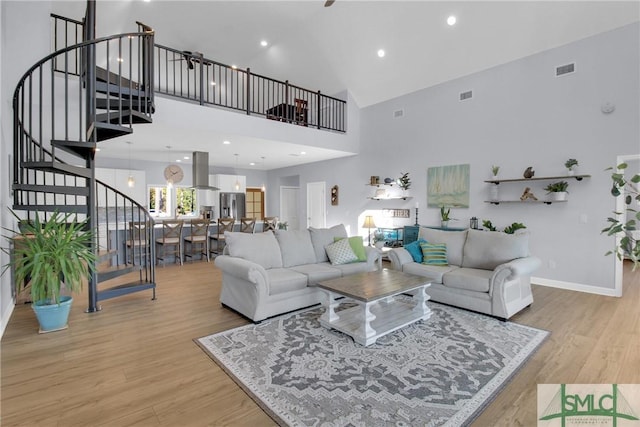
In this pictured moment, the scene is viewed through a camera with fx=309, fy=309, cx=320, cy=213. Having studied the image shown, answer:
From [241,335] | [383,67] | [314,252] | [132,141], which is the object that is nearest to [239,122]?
[132,141]

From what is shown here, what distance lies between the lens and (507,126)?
529 centimetres

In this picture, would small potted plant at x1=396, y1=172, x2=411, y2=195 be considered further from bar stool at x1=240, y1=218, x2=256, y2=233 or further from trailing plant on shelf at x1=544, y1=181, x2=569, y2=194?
bar stool at x1=240, y1=218, x2=256, y2=233

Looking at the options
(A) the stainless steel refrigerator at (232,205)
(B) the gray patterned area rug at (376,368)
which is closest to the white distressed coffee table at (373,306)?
(B) the gray patterned area rug at (376,368)

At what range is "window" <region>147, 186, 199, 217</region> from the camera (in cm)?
900

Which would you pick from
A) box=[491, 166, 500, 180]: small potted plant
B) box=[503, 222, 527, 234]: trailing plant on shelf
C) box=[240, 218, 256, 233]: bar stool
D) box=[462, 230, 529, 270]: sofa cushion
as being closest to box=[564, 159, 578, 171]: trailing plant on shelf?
box=[491, 166, 500, 180]: small potted plant

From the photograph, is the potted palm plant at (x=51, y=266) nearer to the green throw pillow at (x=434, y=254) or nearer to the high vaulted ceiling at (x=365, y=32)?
the green throw pillow at (x=434, y=254)

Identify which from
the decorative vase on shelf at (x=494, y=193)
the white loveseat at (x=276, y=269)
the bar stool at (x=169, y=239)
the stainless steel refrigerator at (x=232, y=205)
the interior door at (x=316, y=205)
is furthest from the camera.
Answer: the stainless steel refrigerator at (x=232, y=205)

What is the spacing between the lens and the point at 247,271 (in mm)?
3191

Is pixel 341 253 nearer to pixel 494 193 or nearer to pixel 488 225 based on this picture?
pixel 488 225

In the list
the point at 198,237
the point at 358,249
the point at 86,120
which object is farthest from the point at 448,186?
the point at 86,120

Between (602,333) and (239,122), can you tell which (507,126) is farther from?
(239,122)

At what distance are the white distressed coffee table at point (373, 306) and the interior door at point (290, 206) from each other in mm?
7316
